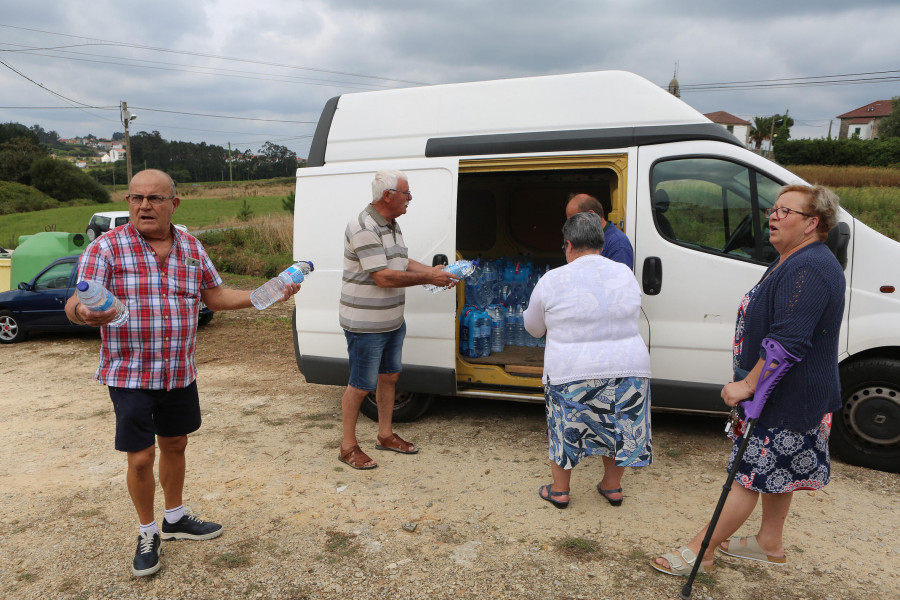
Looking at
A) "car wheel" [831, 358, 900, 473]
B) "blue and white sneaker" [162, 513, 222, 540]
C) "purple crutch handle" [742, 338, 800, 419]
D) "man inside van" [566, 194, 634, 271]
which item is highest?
"man inside van" [566, 194, 634, 271]

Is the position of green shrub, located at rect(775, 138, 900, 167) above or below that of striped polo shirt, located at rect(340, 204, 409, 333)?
above

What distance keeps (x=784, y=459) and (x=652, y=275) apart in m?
1.70

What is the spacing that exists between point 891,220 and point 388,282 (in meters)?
16.4

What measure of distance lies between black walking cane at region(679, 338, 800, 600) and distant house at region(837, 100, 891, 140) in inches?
3669

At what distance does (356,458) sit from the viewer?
13.8 feet

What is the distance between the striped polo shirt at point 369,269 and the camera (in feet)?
12.9

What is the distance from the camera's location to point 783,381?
8.35 ft

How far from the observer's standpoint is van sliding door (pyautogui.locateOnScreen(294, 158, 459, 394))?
14.9 ft

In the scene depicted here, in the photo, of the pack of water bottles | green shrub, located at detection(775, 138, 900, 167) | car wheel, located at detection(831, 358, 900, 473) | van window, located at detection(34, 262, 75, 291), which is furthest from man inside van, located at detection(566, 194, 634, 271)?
green shrub, located at detection(775, 138, 900, 167)

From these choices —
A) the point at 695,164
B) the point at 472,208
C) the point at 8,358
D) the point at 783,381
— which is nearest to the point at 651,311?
the point at 695,164

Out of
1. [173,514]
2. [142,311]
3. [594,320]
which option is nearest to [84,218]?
[173,514]

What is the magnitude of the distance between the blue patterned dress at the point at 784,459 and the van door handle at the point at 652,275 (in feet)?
4.59

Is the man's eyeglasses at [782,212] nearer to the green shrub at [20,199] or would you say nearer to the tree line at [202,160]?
the green shrub at [20,199]

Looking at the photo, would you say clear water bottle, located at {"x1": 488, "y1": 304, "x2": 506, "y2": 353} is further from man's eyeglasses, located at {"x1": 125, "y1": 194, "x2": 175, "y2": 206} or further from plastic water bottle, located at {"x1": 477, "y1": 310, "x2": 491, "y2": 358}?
man's eyeglasses, located at {"x1": 125, "y1": 194, "x2": 175, "y2": 206}
